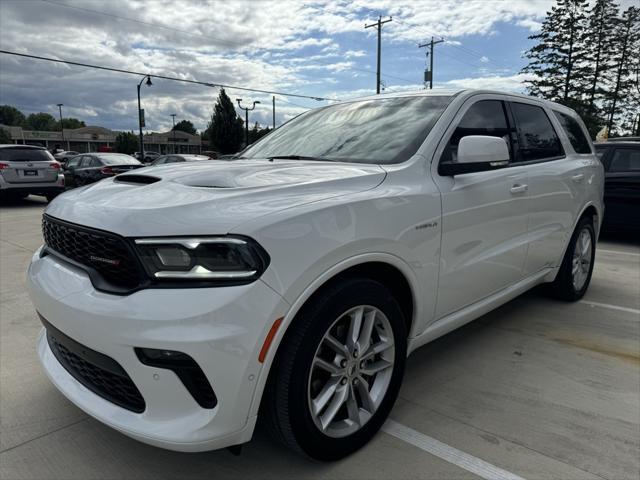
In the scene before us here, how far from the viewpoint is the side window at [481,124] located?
2721mm

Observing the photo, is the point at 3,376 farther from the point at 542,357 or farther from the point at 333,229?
the point at 542,357

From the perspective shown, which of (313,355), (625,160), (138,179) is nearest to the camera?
(313,355)

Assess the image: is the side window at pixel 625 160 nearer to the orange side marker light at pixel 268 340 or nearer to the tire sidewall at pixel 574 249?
the tire sidewall at pixel 574 249

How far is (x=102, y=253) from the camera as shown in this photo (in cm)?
187

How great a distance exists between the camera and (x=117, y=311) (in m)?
1.71

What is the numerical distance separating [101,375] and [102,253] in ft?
1.67

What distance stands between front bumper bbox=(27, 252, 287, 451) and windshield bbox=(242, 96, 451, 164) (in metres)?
1.29

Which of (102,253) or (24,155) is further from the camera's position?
(24,155)

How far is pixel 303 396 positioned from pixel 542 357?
2.17m

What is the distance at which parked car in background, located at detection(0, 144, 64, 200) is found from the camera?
448 inches

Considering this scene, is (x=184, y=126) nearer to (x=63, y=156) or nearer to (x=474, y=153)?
(x=63, y=156)

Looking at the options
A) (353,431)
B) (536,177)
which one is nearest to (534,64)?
(536,177)

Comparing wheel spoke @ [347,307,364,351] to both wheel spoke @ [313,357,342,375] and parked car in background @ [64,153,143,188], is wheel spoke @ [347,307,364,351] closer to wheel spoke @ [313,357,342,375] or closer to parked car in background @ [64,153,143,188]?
wheel spoke @ [313,357,342,375]

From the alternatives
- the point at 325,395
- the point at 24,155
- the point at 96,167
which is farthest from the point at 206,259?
the point at 96,167
